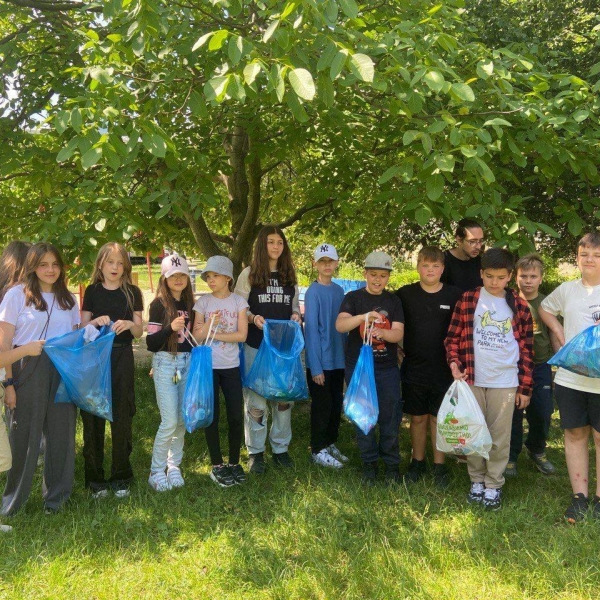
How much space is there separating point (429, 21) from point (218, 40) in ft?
5.71

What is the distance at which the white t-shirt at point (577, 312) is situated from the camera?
11.2 ft

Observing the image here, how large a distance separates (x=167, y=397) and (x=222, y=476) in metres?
0.66

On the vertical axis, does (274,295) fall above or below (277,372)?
above

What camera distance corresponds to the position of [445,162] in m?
3.12

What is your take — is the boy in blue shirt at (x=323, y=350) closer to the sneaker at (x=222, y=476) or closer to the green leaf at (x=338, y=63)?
the sneaker at (x=222, y=476)

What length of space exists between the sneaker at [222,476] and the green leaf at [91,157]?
2255 millimetres

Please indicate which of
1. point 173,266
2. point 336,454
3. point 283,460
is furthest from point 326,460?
point 173,266

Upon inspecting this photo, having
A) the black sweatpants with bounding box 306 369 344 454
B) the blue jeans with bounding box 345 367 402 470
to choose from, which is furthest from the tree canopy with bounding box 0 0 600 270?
the black sweatpants with bounding box 306 369 344 454

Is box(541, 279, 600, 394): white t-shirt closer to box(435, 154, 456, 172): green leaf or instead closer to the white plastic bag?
the white plastic bag

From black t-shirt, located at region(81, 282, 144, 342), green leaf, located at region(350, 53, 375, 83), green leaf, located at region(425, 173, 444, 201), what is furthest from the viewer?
black t-shirt, located at region(81, 282, 144, 342)

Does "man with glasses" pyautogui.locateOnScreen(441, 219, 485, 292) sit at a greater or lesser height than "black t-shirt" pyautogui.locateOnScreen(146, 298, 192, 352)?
greater

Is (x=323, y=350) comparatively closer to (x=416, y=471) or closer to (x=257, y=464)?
(x=257, y=464)

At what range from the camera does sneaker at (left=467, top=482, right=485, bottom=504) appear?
12.0ft

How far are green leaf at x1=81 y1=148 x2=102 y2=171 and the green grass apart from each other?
1959 millimetres
